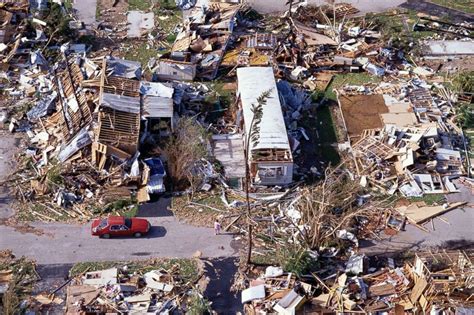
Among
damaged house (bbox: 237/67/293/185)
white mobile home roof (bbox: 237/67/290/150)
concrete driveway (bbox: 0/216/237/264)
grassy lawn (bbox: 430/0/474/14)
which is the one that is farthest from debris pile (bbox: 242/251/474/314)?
grassy lawn (bbox: 430/0/474/14)

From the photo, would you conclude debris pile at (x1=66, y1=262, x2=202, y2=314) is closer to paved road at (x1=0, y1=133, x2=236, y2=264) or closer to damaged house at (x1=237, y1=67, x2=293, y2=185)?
paved road at (x1=0, y1=133, x2=236, y2=264)

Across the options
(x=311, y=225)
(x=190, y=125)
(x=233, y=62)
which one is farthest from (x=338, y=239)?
(x=233, y=62)

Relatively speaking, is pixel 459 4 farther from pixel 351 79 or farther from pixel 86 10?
pixel 86 10

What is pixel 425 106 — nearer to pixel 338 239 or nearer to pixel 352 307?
pixel 338 239

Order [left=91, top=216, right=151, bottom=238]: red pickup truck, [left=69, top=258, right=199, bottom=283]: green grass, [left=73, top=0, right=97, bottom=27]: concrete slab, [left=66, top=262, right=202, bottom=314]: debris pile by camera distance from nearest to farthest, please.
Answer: [left=66, top=262, right=202, bottom=314]: debris pile → [left=69, top=258, right=199, bottom=283]: green grass → [left=91, top=216, right=151, bottom=238]: red pickup truck → [left=73, top=0, right=97, bottom=27]: concrete slab

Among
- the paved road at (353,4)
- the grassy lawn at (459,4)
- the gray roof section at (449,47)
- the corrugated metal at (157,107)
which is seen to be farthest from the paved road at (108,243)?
the grassy lawn at (459,4)
